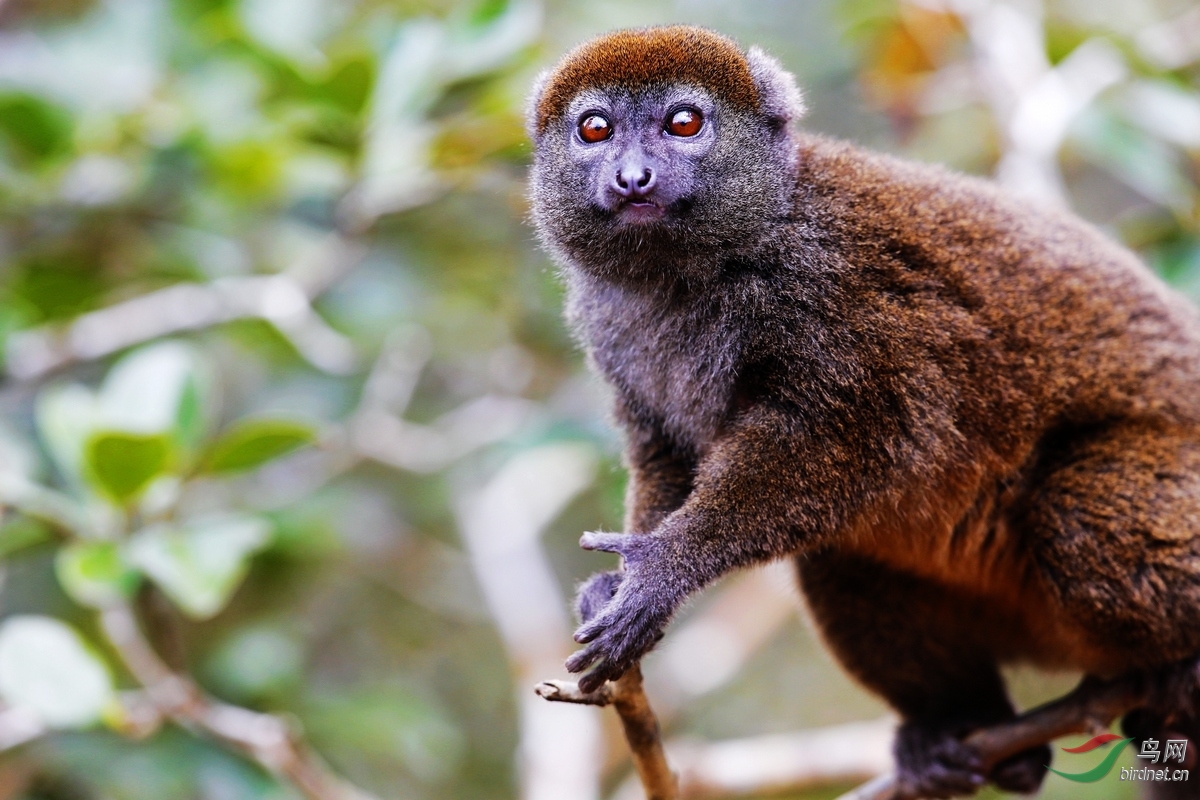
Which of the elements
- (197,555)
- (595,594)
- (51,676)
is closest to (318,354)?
(197,555)

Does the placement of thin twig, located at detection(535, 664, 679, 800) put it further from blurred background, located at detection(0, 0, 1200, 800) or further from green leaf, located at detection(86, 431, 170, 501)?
green leaf, located at detection(86, 431, 170, 501)

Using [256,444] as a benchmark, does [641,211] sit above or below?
above

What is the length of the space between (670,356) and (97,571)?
1.85 metres

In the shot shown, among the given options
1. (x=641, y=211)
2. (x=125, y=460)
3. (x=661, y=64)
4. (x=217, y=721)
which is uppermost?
(x=661, y=64)

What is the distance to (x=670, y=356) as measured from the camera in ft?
11.1

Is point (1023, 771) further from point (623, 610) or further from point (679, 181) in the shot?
point (679, 181)

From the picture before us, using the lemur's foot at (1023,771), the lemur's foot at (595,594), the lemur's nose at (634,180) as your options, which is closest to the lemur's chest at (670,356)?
the lemur's nose at (634,180)

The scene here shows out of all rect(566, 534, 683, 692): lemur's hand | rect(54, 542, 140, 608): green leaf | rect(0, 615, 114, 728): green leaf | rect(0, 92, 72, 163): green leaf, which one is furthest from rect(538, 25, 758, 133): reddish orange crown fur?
rect(0, 92, 72, 163): green leaf

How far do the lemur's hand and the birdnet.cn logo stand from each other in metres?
1.41

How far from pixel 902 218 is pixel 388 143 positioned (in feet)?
7.83

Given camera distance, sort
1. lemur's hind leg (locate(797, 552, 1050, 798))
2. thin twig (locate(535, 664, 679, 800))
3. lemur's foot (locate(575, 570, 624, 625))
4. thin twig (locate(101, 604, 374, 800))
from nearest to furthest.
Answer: thin twig (locate(535, 664, 679, 800)) → lemur's foot (locate(575, 570, 624, 625)) → thin twig (locate(101, 604, 374, 800)) → lemur's hind leg (locate(797, 552, 1050, 798))

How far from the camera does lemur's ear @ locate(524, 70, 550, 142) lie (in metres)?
3.62

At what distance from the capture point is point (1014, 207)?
3709 millimetres

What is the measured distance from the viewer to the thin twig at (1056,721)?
3494 millimetres
